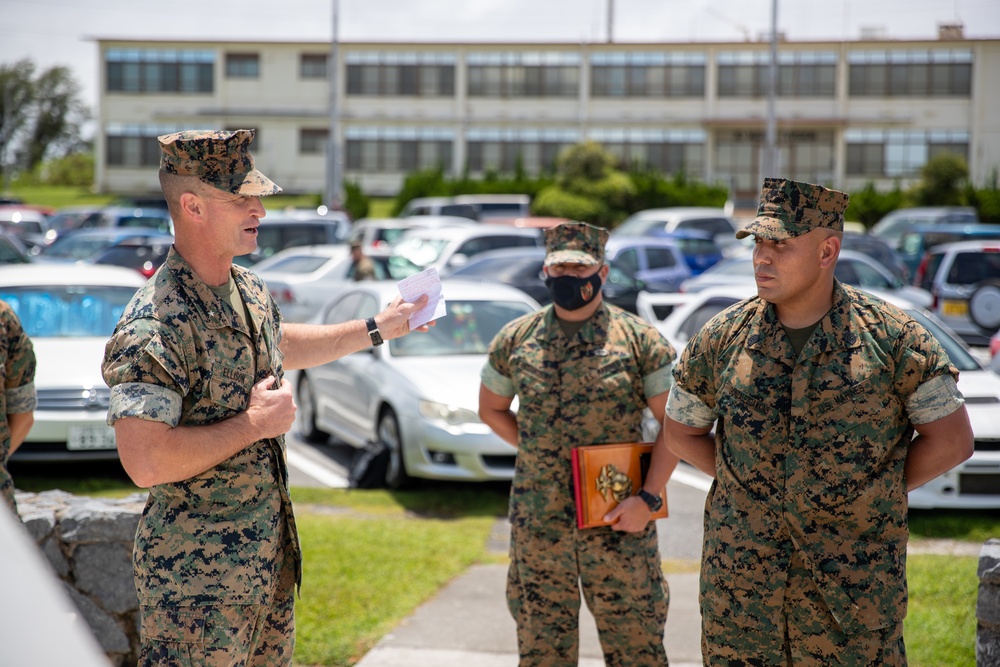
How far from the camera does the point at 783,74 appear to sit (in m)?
55.2

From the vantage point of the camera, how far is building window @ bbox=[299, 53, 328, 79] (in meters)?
57.6

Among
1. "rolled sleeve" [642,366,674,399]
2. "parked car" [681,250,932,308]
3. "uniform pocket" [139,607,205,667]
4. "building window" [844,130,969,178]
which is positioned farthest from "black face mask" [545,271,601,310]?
"building window" [844,130,969,178]

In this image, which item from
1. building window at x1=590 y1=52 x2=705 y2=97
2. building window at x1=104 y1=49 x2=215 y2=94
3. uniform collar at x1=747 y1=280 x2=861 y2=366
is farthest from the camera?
building window at x1=104 y1=49 x2=215 y2=94

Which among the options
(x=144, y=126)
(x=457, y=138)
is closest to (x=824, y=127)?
(x=457, y=138)

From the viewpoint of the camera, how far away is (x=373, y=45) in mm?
56781

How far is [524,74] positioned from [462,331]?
49.3m

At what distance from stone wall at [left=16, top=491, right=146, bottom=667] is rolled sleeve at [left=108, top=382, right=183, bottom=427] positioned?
208 cm

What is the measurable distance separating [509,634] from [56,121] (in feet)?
290

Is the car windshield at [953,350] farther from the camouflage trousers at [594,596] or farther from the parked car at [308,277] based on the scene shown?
the parked car at [308,277]

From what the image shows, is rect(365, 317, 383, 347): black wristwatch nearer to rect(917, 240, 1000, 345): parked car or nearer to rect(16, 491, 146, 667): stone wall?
rect(16, 491, 146, 667): stone wall

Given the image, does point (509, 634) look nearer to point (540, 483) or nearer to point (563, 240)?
point (540, 483)

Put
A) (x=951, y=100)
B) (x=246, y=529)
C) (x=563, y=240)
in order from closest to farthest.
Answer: (x=246, y=529) → (x=563, y=240) → (x=951, y=100)

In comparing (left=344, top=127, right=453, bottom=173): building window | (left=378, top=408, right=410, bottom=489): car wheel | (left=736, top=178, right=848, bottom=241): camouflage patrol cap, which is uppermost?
(left=344, top=127, right=453, bottom=173): building window

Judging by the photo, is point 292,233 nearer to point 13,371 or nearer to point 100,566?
point 100,566
